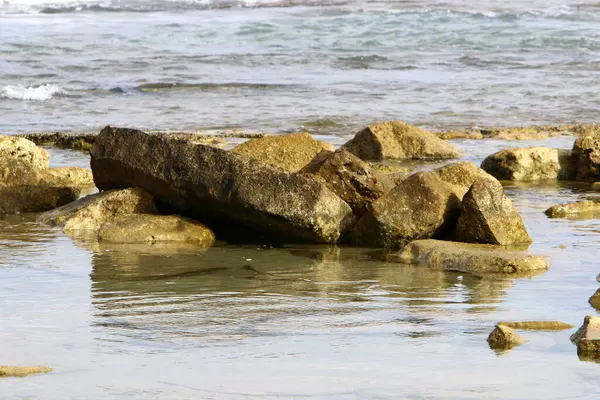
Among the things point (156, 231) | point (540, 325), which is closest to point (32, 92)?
point (156, 231)

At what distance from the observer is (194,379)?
14.6ft

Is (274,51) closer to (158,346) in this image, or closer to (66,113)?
(66,113)

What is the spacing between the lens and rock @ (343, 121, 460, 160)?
12359 millimetres

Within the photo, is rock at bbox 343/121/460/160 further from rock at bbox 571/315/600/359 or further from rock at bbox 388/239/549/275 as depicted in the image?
rock at bbox 571/315/600/359

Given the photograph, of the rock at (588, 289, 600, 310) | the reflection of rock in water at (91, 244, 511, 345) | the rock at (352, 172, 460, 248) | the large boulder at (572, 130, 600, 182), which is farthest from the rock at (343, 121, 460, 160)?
the rock at (588, 289, 600, 310)

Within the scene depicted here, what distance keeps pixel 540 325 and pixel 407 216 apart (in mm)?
2563

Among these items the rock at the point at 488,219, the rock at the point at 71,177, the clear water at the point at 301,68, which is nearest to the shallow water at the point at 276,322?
the rock at the point at 488,219

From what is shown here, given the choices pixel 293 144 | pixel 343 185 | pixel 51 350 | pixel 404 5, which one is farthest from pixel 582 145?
pixel 404 5

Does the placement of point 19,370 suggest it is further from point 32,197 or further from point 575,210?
point 575,210

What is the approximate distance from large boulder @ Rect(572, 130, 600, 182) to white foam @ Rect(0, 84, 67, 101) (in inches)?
389

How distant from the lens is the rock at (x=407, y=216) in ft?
25.2

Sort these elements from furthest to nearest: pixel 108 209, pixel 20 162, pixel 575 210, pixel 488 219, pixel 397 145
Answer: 1. pixel 397 145
2. pixel 20 162
3. pixel 575 210
4. pixel 108 209
5. pixel 488 219

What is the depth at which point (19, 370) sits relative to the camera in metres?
4.50

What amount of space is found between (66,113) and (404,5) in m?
24.2
